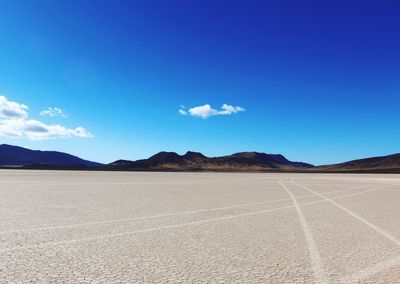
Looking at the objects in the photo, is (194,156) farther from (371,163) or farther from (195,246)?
(195,246)

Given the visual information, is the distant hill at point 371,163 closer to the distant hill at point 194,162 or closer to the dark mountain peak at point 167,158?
the distant hill at point 194,162

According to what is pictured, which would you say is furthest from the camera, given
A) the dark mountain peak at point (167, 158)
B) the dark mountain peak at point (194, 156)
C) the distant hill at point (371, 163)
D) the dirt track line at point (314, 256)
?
the dark mountain peak at point (194, 156)

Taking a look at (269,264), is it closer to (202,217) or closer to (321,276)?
(321,276)

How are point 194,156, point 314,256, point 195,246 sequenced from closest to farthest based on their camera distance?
point 314,256 → point 195,246 → point 194,156

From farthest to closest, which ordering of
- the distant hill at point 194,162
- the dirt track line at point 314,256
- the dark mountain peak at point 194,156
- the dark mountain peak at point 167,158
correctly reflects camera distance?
the dark mountain peak at point 194,156 < the dark mountain peak at point 167,158 < the distant hill at point 194,162 < the dirt track line at point 314,256

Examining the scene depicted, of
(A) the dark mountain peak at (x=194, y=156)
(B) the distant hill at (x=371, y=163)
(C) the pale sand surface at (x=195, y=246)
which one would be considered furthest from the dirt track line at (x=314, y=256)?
(A) the dark mountain peak at (x=194, y=156)

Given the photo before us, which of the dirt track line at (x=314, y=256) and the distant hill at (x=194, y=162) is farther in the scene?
the distant hill at (x=194, y=162)

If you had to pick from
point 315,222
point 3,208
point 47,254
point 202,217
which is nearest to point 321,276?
point 47,254

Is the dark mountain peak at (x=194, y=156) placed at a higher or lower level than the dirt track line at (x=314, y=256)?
higher

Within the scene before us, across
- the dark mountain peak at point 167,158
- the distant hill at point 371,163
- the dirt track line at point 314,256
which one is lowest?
the dirt track line at point 314,256

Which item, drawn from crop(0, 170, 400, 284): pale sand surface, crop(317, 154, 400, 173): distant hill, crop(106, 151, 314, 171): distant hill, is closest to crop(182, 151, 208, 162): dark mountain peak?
crop(106, 151, 314, 171): distant hill

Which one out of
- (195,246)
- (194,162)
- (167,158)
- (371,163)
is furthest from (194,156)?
(195,246)

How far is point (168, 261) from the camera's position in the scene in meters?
6.59

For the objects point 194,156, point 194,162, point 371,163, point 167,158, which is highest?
point 194,156
